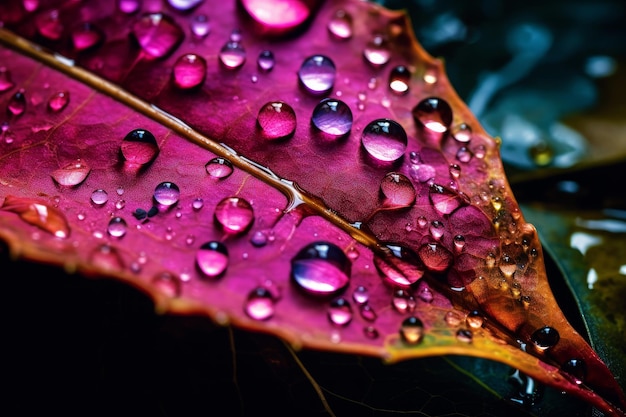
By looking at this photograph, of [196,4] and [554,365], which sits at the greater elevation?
[196,4]

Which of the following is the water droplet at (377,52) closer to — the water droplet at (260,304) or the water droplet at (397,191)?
the water droplet at (397,191)

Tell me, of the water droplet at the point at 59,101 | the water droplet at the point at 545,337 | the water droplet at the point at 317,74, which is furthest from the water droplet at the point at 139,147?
the water droplet at the point at 545,337

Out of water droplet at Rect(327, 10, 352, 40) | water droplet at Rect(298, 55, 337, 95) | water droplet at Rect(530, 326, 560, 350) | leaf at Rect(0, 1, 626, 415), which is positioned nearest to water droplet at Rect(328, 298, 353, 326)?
leaf at Rect(0, 1, 626, 415)

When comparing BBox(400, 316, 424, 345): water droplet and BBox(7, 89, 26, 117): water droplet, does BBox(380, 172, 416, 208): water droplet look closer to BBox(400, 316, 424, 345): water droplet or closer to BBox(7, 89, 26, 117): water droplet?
BBox(400, 316, 424, 345): water droplet

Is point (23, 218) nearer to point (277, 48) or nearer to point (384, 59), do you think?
point (277, 48)

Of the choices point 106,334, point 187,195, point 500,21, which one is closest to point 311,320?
point 187,195

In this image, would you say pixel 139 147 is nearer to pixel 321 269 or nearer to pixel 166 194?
pixel 166 194
